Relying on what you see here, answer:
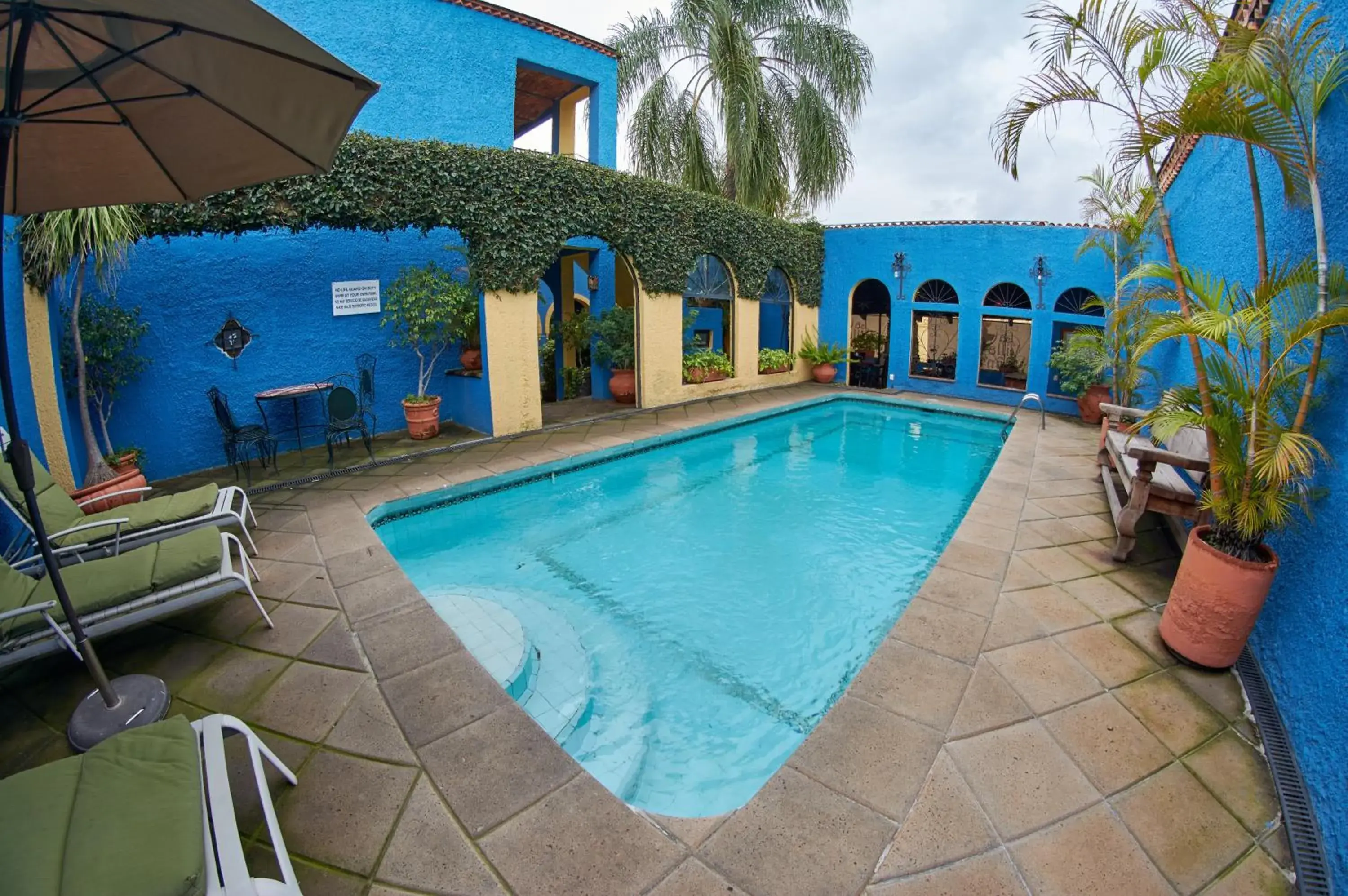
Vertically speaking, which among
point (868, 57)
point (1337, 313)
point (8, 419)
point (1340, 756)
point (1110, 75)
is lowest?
point (1340, 756)

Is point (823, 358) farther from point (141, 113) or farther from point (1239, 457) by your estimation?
point (141, 113)

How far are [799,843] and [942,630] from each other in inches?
66.0

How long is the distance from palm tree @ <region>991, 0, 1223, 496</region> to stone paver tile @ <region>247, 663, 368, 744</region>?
4295mm

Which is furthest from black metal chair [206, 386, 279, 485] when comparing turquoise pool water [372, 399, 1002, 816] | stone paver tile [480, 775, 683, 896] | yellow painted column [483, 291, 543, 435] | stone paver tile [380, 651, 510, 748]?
stone paver tile [480, 775, 683, 896]

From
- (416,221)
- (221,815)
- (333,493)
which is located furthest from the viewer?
(416,221)

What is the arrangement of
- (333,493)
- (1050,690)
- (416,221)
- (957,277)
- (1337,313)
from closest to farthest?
(1337,313)
(1050,690)
(333,493)
(416,221)
(957,277)

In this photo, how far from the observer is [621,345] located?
10.1m

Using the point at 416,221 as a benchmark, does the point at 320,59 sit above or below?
below

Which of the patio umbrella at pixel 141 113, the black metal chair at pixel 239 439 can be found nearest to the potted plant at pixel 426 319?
the black metal chair at pixel 239 439

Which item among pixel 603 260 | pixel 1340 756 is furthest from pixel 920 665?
pixel 603 260

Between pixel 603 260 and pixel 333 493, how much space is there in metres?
7.05

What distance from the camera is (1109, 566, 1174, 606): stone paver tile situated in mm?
3717

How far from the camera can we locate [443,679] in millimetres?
2848

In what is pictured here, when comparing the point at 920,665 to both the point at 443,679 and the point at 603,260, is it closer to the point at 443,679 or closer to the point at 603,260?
the point at 443,679
